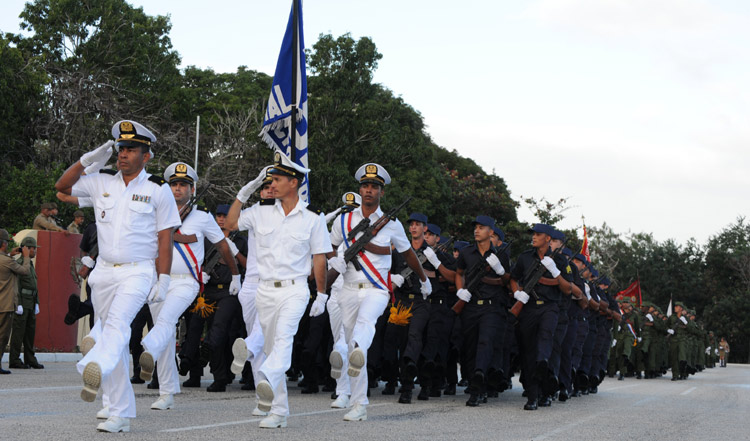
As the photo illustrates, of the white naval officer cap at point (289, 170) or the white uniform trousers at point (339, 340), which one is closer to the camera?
the white naval officer cap at point (289, 170)

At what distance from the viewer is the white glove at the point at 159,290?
316 inches

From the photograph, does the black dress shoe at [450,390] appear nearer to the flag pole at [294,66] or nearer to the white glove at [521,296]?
the white glove at [521,296]

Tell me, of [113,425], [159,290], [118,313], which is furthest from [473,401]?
[118,313]

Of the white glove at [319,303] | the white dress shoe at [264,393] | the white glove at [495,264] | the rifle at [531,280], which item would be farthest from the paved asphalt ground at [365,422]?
the white glove at [495,264]

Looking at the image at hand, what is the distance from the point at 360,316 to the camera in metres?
9.86

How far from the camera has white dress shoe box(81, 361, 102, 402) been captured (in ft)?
23.2

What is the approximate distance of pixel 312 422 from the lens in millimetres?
9180

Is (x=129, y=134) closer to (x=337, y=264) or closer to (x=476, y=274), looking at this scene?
(x=337, y=264)

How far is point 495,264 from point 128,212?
596cm

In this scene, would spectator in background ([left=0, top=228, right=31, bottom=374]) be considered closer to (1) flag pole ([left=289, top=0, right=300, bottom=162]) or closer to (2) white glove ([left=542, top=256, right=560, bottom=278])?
(1) flag pole ([left=289, top=0, right=300, bottom=162])

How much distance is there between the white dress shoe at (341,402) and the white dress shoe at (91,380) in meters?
4.01

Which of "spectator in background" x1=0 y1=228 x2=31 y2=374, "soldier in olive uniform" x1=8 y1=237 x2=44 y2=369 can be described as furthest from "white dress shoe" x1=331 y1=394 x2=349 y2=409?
"soldier in olive uniform" x1=8 y1=237 x2=44 y2=369

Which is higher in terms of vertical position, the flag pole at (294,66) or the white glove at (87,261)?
the flag pole at (294,66)

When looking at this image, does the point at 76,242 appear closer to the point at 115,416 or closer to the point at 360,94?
the point at 115,416
